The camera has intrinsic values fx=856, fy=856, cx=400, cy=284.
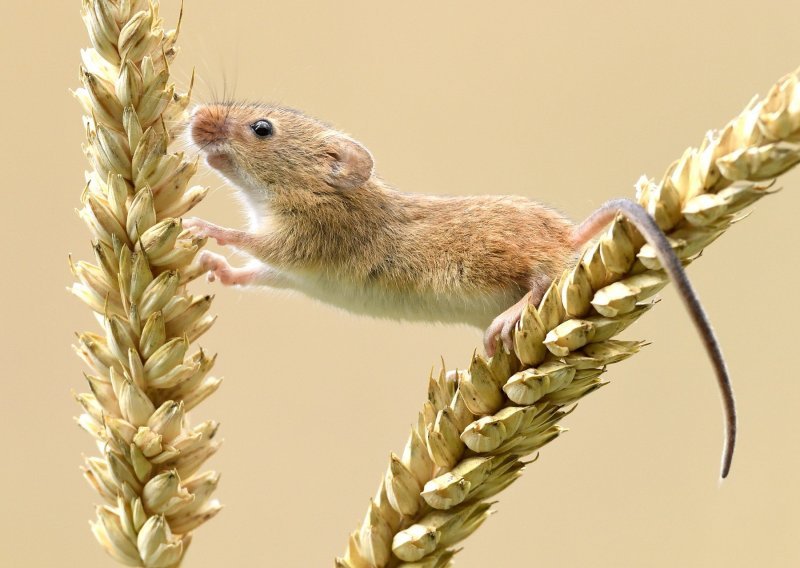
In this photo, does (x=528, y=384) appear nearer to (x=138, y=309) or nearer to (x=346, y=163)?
(x=138, y=309)

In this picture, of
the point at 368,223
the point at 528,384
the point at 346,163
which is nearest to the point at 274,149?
the point at 346,163

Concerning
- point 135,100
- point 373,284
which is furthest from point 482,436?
point 373,284

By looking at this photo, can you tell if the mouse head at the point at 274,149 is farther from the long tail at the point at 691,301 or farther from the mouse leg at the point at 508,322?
the long tail at the point at 691,301

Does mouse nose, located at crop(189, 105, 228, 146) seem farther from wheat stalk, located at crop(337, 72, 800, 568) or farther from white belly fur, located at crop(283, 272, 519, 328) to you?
wheat stalk, located at crop(337, 72, 800, 568)

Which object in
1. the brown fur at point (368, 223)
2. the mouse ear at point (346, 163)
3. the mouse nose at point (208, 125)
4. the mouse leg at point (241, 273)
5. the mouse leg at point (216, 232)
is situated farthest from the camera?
the mouse ear at point (346, 163)

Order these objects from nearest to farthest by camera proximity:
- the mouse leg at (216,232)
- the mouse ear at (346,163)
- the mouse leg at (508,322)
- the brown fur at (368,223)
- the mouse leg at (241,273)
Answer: the mouse leg at (508,322) < the mouse leg at (216,232) < the brown fur at (368,223) < the mouse leg at (241,273) < the mouse ear at (346,163)

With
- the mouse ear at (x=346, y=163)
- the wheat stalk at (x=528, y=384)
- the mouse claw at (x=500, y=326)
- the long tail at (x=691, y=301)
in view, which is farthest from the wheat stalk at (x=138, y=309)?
the mouse ear at (x=346, y=163)

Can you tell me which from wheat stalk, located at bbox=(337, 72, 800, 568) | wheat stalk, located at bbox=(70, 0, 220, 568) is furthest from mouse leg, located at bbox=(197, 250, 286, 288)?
wheat stalk, located at bbox=(337, 72, 800, 568)
